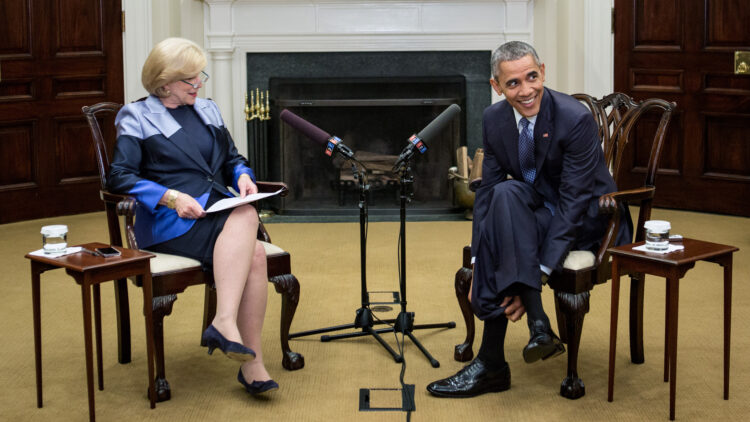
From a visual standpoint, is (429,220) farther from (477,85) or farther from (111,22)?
(111,22)

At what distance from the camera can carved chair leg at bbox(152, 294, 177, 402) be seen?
9.73 feet

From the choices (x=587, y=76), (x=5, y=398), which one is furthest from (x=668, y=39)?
(x=5, y=398)

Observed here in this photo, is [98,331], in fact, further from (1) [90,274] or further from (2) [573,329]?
(2) [573,329]

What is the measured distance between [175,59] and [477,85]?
11.2 feet

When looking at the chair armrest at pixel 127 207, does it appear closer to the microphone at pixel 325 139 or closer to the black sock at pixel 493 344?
the microphone at pixel 325 139

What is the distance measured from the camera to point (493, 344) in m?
3.04

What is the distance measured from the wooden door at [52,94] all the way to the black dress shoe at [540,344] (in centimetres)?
416

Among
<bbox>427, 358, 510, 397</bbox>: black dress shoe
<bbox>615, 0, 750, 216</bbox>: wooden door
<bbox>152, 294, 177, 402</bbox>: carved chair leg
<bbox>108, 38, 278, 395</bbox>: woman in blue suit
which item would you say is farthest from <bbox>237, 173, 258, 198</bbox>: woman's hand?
<bbox>615, 0, 750, 216</bbox>: wooden door

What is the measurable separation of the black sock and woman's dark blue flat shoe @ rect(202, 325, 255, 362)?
2.45 feet

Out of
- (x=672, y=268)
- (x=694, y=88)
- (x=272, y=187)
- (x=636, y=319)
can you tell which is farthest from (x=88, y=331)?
(x=694, y=88)

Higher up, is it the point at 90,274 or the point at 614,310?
the point at 90,274

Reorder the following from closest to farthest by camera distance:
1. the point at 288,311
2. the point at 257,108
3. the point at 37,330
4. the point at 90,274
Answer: the point at 90,274 → the point at 37,330 → the point at 288,311 → the point at 257,108

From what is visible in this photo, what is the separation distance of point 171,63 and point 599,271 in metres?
1.58

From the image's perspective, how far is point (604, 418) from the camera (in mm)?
2828
